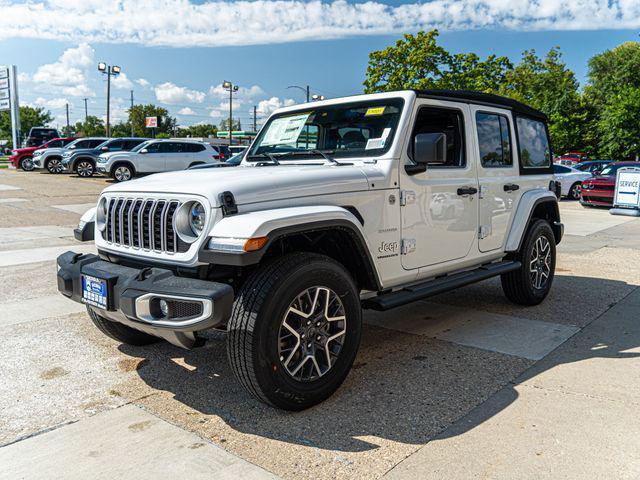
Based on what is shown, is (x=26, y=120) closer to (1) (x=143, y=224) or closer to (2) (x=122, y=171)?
(2) (x=122, y=171)

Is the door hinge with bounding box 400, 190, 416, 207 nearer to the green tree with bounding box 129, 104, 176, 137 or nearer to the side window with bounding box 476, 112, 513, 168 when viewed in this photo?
the side window with bounding box 476, 112, 513, 168

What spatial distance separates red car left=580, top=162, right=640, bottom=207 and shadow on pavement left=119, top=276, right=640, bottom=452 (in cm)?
1310

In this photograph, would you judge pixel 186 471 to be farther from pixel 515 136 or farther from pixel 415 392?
pixel 515 136

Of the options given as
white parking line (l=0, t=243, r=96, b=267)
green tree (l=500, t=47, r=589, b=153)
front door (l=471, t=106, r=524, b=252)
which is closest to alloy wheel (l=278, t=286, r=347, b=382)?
front door (l=471, t=106, r=524, b=252)

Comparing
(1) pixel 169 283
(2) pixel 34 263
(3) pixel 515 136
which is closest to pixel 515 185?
(3) pixel 515 136

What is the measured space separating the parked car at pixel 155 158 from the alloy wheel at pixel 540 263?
1618cm

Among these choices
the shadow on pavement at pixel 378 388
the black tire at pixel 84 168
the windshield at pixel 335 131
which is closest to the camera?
the shadow on pavement at pixel 378 388

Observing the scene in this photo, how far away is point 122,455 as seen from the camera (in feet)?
9.29

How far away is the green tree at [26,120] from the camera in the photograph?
72.8 m

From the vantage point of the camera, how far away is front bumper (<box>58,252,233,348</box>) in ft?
9.43

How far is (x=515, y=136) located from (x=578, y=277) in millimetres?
2701

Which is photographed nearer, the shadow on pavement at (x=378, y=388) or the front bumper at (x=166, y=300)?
the front bumper at (x=166, y=300)

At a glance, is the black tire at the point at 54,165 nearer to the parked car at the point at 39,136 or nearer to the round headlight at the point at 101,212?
the parked car at the point at 39,136

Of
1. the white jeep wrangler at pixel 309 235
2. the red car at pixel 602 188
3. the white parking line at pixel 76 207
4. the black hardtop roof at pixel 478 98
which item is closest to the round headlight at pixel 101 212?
the white jeep wrangler at pixel 309 235
